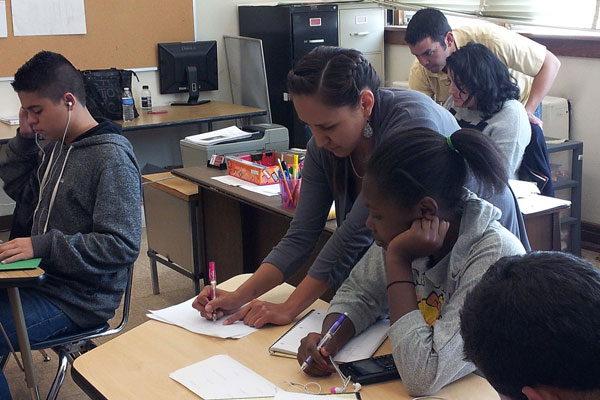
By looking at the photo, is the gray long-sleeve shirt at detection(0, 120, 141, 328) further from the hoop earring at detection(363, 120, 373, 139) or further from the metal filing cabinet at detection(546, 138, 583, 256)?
the metal filing cabinet at detection(546, 138, 583, 256)

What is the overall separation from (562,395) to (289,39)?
4.83 meters

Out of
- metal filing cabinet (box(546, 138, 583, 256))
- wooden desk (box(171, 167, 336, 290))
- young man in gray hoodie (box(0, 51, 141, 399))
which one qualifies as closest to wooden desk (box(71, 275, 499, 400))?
young man in gray hoodie (box(0, 51, 141, 399))

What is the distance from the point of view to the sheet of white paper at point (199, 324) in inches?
64.2

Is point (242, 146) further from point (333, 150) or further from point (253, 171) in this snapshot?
point (333, 150)

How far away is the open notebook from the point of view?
4.94 feet

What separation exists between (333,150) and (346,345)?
47cm

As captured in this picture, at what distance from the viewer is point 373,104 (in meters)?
1.78

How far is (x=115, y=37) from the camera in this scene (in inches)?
207

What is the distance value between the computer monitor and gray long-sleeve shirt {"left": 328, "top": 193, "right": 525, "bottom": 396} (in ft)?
13.8

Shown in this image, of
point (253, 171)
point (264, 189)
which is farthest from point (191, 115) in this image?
point (264, 189)

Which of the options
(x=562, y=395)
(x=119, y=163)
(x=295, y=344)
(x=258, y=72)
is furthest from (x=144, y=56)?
(x=562, y=395)

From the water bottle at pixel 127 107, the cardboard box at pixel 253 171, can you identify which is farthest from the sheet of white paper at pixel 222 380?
the water bottle at pixel 127 107

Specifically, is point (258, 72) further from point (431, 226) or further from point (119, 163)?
point (431, 226)

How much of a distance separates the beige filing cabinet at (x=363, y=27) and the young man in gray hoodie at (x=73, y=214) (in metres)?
3.55
